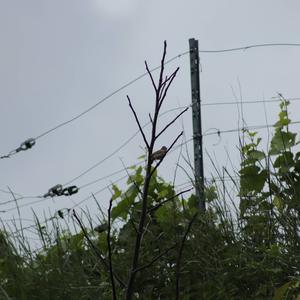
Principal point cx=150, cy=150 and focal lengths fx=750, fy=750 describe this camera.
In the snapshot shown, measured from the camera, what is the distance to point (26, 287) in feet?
13.3

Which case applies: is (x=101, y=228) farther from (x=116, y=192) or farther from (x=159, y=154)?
(x=159, y=154)

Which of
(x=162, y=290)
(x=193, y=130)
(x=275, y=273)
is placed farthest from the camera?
(x=193, y=130)

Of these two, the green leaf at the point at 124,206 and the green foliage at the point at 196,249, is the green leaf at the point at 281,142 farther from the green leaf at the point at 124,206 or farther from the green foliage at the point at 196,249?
the green leaf at the point at 124,206

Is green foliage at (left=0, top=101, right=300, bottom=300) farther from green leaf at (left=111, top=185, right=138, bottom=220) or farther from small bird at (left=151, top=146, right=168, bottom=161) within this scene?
small bird at (left=151, top=146, right=168, bottom=161)

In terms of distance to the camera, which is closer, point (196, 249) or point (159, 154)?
point (159, 154)

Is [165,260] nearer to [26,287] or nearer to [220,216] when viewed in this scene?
[220,216]

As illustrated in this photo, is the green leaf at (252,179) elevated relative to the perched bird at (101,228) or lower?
elevated

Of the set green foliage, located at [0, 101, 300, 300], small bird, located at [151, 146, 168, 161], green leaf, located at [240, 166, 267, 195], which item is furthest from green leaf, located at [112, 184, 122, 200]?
small bird, located at [151, 146, 168, 161]

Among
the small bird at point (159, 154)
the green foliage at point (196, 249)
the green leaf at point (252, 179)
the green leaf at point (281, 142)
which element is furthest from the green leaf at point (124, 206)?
A: the small bird at point (159, 154)

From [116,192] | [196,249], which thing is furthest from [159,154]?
[116,192]

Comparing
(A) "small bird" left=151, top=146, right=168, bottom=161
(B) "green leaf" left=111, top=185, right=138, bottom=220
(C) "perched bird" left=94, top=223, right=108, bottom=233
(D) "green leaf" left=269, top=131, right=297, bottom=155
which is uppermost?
(D) "green leaf" left=269, top=131, right=297, bottom=155

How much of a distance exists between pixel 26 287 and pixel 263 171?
4.69 feet

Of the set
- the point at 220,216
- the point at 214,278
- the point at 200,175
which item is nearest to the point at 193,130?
the point at 200,175

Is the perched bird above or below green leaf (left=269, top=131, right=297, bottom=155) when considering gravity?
below
